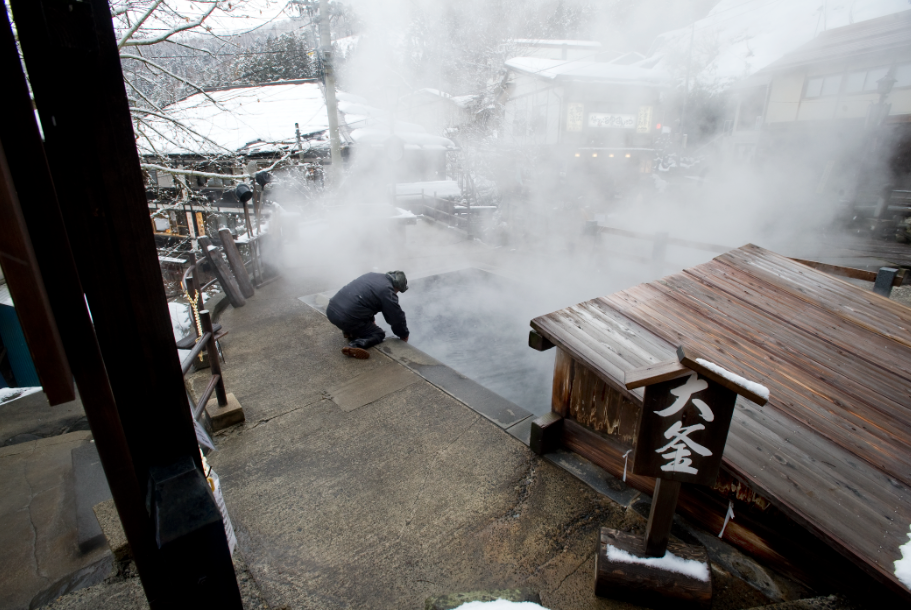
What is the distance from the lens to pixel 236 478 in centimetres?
329

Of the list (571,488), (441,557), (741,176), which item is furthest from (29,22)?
(741,176)

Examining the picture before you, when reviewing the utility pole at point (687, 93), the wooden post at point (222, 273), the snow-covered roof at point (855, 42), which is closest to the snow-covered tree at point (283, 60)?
the utility pole at point (687, 93)

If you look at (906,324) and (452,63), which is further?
(452,63)

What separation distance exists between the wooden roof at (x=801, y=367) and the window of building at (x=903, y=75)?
56.9 feet

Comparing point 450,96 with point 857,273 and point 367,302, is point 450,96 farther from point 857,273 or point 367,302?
point 857,273

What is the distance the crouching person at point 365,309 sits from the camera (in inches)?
210

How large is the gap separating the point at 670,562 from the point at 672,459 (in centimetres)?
65

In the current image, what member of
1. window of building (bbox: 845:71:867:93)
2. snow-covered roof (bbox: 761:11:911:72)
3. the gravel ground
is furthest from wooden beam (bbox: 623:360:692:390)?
window of building (bbox: 845:71:867:93)

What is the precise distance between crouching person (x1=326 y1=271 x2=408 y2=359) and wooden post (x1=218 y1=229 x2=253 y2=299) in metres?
2.56

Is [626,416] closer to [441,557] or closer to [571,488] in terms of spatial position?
[571,488]

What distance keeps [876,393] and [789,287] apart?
5.17 feet

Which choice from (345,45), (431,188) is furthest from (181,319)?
(345,45)

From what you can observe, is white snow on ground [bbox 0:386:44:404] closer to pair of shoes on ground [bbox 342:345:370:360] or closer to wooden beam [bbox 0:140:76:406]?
pair of shoes on ground [bbox 342:345:370:360]

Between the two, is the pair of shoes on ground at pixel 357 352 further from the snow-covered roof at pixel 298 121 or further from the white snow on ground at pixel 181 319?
the snow-covered roof at pixel 298 121
